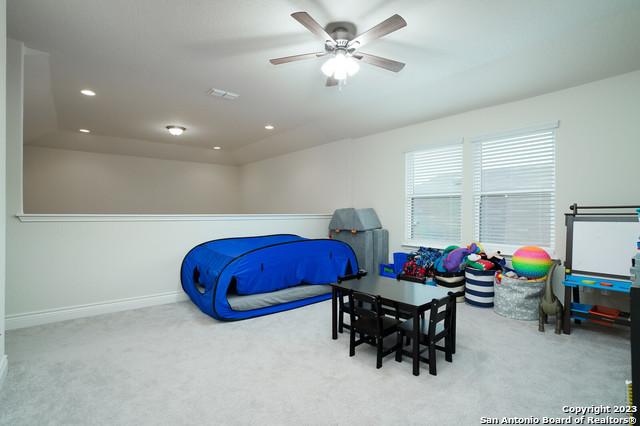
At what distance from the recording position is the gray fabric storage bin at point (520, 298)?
3.25 metres

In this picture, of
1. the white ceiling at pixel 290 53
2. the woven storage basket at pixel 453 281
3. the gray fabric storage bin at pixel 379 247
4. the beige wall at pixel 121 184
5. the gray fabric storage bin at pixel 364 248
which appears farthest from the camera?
the beige wall at pixel 121 184

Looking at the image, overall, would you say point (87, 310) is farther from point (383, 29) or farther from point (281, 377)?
point (383, 29)

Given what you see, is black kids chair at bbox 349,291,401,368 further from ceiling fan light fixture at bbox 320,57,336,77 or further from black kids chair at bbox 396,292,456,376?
ceiling fan light fixture at bbox 320,57,336,77

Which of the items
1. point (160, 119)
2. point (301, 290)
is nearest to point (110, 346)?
point (301, 290)

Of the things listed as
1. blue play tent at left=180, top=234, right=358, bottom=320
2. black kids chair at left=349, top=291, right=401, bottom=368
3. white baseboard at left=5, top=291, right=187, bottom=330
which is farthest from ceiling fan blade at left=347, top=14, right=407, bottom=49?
white baseboard at left=5, top=291, right=187, bottom=330

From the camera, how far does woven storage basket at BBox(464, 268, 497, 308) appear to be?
369cm

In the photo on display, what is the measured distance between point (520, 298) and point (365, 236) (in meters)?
2.34

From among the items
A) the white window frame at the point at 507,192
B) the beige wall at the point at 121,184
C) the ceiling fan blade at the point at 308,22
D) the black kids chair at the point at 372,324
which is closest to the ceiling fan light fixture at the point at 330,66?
the ceiling fan blade at the point at 308,22

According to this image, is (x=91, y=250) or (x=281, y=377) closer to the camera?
(x=281, y=377)

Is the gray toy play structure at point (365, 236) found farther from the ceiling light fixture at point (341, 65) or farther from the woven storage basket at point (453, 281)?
the ceiling light fixture at point (341, 65)

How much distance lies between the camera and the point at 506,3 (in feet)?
7.80

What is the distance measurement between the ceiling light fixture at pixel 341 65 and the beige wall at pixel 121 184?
6634 millimetres

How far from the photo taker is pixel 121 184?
292 inches

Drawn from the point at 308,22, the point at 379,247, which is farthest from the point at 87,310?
the point at 379,247
